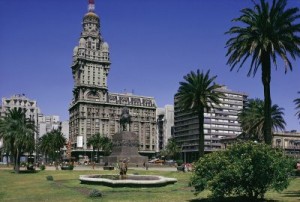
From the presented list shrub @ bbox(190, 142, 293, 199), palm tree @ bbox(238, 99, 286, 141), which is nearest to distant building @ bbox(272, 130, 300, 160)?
palm tree @ bbox(238, 99, 286, 141)

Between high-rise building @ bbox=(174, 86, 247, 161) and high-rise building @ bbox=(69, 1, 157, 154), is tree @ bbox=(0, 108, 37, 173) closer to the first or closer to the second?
high-rise building @ bbox=(69, 1, 157, 154)

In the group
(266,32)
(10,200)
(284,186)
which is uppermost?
(266,32)

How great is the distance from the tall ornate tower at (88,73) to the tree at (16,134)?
11638 cm

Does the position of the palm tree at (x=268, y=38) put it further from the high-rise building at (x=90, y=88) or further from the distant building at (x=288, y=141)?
the high-rise building at (x=90, y=88)

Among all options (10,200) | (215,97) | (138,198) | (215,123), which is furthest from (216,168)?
(215,123)

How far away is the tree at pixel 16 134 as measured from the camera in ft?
219

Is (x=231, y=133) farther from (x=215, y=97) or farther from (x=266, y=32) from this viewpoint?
(x=266, y=32)

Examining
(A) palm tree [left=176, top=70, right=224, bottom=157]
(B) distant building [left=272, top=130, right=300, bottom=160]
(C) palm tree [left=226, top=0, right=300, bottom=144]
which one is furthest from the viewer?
(B) distant building [left=272, top=130, right=300, bottom=160]

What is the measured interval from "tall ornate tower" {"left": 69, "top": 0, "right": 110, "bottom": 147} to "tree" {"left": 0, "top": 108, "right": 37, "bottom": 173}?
382ft

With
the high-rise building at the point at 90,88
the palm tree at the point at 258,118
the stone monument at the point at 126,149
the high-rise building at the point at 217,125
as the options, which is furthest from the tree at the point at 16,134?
the high-rise building at the point at 217,125

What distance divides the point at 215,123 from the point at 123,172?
145887mm

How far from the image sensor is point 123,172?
40844 millimetres

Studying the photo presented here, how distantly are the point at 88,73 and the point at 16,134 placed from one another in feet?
421

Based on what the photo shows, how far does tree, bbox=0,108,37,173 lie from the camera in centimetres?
6681
